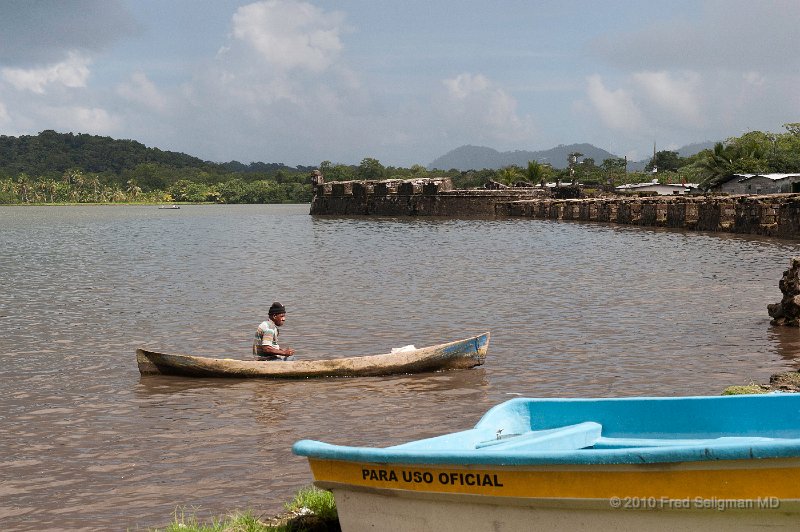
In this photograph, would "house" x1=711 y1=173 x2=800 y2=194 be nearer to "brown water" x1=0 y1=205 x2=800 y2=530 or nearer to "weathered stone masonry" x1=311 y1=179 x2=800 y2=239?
"weathered stone masonry" x1=311 y1=179 x2=800 y2=239

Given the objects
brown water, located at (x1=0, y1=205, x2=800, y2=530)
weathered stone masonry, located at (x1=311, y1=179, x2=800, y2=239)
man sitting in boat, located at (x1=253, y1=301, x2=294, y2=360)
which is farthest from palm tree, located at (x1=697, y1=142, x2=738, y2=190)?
man sitting in boat, located at (x1=253, y1=301, x2=294, y2=360)

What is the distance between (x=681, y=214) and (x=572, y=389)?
50.1 meters

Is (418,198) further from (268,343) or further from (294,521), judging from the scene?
(294,521)

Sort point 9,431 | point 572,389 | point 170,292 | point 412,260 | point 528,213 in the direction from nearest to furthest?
1. point 9,431
2. point 572,389
3. point 170,292
4. point 412,260
5. point 528,213

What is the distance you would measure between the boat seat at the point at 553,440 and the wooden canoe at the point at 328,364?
7085mm

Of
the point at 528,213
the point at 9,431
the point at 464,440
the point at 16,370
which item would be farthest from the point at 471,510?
the point at 528,213

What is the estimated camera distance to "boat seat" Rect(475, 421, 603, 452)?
265 inches

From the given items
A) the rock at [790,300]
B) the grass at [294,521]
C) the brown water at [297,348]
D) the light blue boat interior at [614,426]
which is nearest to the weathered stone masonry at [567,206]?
the brown water at [297,348]

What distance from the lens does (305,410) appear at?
1264cm

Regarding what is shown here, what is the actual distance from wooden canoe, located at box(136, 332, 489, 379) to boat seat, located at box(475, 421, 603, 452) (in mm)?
7085

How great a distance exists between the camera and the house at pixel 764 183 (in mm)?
68125

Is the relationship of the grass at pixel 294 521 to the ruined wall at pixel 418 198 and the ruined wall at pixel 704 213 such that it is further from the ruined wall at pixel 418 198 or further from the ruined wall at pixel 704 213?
the ruined wall at pixel 418 198

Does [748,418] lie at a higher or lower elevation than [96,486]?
higher

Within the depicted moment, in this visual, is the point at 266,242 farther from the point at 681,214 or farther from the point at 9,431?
the point at 9,431
